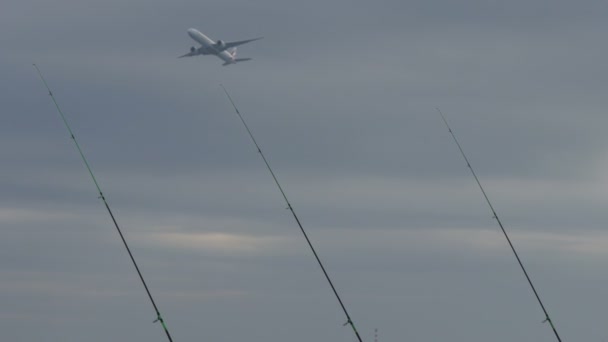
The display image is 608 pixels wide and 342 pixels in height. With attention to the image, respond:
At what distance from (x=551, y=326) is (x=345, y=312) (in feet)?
25.5

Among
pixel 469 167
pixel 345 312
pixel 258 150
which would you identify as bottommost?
pixel 345 312

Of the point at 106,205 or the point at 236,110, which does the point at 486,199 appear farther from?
the point at 106,205

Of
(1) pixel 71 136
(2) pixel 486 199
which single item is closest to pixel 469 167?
(2) pixel 486 199

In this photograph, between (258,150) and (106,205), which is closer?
(106,205)

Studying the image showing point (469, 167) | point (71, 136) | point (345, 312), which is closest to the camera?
point (345, 312)

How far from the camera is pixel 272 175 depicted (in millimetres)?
52938

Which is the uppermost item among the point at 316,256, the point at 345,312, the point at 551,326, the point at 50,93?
the point at 50,93

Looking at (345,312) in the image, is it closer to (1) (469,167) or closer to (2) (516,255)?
(2) (516,255)

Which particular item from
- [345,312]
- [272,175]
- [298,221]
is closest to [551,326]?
[345,312]

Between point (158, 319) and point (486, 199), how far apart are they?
2170cm

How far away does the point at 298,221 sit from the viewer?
49406 mm

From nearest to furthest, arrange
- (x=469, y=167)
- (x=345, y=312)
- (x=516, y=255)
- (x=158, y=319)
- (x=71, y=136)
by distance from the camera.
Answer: (x=158, y=319), (x=345, y=312), (x=516, y=255), (x=71, y=136), (x=469, y=167)

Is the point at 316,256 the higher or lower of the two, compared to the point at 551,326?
higher

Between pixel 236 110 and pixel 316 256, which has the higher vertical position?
pixel 236 110
